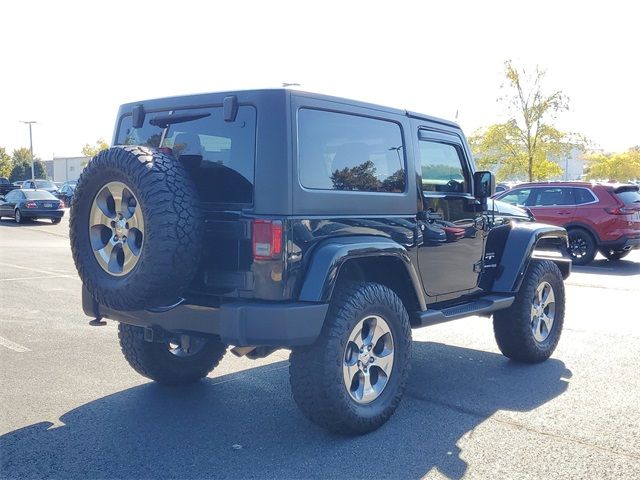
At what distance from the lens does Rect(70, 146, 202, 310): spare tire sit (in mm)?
3533

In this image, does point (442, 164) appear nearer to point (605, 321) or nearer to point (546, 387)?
point (546, 387)

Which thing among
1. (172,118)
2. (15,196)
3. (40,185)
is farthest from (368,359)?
(40,185)

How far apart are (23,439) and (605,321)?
626 centimetres

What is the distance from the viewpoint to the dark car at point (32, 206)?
24.1 m

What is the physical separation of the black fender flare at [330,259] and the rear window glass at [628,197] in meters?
10.6

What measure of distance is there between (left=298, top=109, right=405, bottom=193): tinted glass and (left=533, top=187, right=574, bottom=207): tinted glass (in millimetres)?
10288

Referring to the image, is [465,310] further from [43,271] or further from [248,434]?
[43,271]

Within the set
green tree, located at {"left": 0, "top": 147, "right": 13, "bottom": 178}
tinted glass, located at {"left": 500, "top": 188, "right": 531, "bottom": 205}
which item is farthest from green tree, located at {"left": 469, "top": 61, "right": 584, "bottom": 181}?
green tree, located at {"left": 0, "top": 147, "right": 13, "bottom": 178}

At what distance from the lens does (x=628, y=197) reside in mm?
13188

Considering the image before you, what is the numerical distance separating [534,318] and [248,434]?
302 centimetres

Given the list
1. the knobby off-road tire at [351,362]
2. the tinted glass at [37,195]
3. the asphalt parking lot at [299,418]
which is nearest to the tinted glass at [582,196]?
the asphalt parking lot at [299,418]

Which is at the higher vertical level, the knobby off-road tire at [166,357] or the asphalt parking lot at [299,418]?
the knobby off-road tire at [166,357]

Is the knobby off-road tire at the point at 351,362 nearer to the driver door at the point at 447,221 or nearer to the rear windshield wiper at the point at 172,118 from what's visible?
the driver door at the point at 447,221

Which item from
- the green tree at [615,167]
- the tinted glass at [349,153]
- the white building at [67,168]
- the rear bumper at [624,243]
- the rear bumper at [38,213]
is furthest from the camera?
the white building at [67,168]
